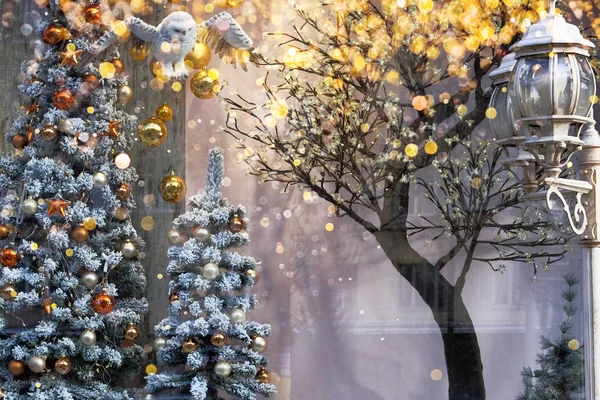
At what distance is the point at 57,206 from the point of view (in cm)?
474

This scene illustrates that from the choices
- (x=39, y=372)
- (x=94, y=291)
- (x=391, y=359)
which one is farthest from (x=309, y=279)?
(x=39, y=372)

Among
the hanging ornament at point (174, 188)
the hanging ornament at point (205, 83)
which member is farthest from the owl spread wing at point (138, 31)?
the hanging ornament at point (174, 188)

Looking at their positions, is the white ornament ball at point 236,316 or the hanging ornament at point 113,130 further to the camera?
the hanging ornament at point 113,130

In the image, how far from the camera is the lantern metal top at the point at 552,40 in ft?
9.96

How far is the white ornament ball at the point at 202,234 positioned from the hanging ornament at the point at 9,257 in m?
0.98

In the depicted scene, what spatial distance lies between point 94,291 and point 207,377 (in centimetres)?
78

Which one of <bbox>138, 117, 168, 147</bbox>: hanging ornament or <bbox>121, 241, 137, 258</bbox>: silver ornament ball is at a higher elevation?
<bbox>138, 117, 168, 147</bbox>: hanging ornament

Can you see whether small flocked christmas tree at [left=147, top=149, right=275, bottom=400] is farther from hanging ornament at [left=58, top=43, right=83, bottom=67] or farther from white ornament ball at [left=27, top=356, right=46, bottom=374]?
hanging ornament at [left=58, top=43, right=83, bottom=67]

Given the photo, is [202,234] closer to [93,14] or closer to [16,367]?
[16,367]

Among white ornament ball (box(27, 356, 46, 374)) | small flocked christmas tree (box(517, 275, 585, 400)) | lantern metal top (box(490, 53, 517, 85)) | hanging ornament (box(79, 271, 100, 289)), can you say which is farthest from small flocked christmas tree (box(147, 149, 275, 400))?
lantern metal top (box(490, 53, 517, 85))

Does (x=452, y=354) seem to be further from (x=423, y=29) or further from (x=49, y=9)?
(x=49, y=9)

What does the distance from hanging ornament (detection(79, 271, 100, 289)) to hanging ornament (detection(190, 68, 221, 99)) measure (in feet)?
4.27

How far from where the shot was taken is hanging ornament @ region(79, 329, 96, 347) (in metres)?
4.76

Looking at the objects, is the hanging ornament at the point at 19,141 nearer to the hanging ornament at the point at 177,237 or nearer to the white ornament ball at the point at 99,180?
the white ornament ball at the point at 99,180
